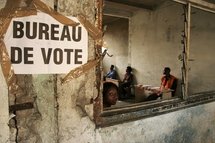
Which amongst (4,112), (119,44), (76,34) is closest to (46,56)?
(76,34)

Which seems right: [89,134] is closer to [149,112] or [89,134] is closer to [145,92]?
[149,112]

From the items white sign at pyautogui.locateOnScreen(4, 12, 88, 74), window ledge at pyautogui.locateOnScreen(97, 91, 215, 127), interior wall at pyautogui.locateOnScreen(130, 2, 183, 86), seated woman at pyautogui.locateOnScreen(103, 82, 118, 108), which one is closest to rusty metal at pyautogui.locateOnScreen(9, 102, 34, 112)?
white sign at pyautogui.locateOnScreen(4, 12, 88, 74)

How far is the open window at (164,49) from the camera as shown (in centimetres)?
371

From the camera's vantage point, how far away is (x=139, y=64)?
7633 mm

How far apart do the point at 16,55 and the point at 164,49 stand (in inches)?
212

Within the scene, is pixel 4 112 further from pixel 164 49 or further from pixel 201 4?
pixel 164 49

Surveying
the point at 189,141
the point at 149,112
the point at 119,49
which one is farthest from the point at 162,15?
the point at 149,112

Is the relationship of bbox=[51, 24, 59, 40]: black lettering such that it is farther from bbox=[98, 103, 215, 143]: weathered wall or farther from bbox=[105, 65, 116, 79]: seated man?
bbox=[105, 65, 116, 79]: seated man

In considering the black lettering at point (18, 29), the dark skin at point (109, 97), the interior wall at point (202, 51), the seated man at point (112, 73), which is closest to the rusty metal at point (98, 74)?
the dark skin at point (109, 97)

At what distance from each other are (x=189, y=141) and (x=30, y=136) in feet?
9.10

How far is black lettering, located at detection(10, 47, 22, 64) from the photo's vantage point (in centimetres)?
183

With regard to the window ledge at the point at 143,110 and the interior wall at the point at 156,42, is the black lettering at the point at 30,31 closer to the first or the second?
the window ledge at the point at 143,110

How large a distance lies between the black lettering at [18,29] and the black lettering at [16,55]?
10 cm

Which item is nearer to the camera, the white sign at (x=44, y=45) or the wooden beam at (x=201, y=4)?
the white sign at (x=44, y=45)
